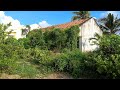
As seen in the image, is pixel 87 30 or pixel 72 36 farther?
pixel 87 30

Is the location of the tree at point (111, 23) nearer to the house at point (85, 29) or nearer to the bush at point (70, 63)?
the house at point (85, 29)

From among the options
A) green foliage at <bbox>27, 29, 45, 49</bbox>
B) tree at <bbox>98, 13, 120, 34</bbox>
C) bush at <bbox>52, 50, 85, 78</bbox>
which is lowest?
bush at <bbox>52, 50, 85, 78</bbox>

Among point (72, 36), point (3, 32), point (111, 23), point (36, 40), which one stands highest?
point (111, 23)

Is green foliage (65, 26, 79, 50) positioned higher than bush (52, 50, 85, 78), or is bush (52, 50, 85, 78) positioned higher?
green foliage (65, 26, 79, 50)

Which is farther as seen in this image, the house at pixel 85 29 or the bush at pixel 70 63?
the house at pixel 85 29

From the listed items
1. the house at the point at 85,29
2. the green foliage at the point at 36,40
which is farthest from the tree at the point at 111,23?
the green foliage at the point at 36,40

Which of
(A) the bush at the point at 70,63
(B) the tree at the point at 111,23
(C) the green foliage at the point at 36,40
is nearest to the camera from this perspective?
(A) the bush at the point at 70,63

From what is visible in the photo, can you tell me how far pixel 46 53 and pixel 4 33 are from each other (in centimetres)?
186

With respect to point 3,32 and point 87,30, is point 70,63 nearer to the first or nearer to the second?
point 3,32

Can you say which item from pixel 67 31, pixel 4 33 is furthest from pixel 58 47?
pixel 4 33

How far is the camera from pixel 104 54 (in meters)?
7.96

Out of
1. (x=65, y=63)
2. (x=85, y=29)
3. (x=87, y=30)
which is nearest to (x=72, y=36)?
(x=85, y=29)

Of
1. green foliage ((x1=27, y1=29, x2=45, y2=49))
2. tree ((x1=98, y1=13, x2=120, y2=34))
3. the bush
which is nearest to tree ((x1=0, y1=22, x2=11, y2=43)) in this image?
the bush

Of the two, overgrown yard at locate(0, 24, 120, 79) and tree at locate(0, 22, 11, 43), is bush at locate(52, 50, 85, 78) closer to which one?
overgrown yard at locate(0, 24, 120, 79)
